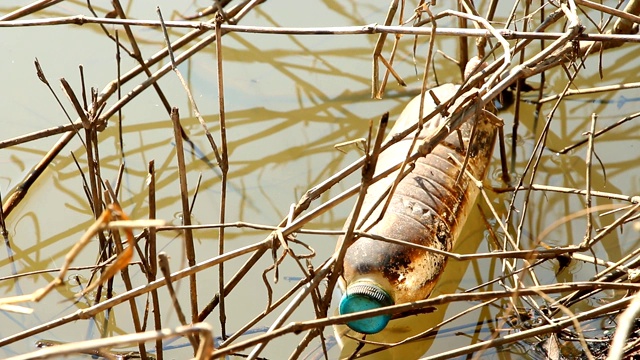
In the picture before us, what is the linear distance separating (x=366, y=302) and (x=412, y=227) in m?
0.27

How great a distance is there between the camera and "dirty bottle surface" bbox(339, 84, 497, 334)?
160 cm

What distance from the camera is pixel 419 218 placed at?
1.79 meters

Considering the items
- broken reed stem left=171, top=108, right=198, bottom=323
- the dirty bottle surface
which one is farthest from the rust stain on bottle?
broken reed stem left=171, top=108, right=198, bottom=323

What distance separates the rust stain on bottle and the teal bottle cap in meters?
0.05

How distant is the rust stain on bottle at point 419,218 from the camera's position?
1.67 meters

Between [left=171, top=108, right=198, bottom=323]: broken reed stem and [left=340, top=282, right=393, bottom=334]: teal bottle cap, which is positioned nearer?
[left=171, top=108, right=198, bottom=323]: broken reed stem

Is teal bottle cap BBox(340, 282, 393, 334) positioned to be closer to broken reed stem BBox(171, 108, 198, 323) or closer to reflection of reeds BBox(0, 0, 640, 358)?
reflection of reeds BBox(0, 0, 640, 358)

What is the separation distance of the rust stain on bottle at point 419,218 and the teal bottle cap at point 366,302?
0.18 ft

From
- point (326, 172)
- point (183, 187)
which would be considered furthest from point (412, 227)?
point (183, 187)

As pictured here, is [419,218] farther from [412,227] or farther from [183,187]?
[183,187]

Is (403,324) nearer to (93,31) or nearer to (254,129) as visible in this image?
(254,129)

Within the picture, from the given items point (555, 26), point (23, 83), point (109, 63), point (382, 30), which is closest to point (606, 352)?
point (382, 30)

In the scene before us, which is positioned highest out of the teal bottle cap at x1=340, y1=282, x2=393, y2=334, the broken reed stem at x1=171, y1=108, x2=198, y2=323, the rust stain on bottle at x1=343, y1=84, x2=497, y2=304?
the rust stain on bottle at x1=343, y1=84, x2=497, y2=304

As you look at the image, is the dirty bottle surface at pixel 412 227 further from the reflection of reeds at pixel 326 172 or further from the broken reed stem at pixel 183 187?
the broken reed stem at pixel 183 187
